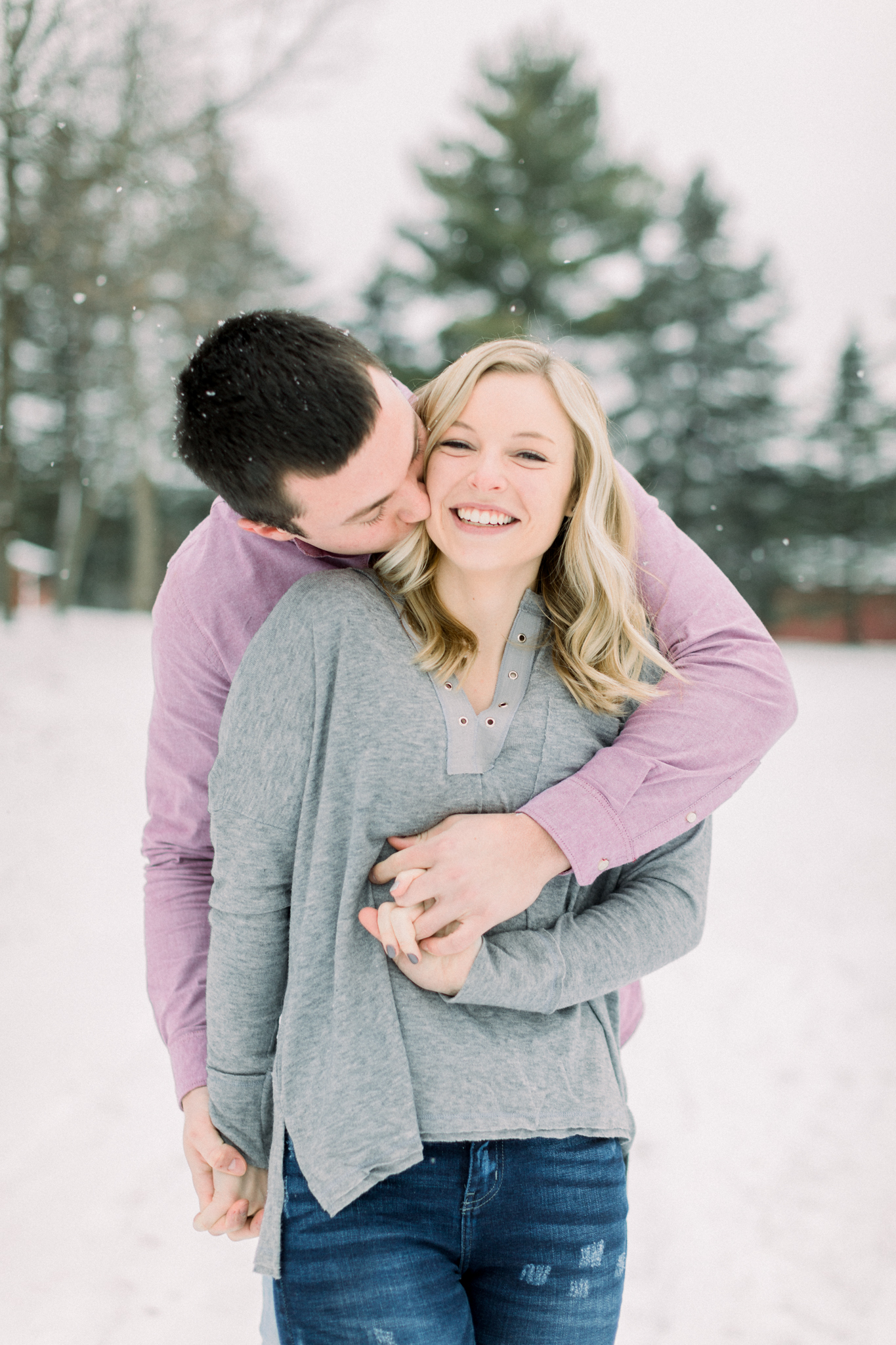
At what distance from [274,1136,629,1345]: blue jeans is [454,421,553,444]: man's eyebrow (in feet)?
2.58

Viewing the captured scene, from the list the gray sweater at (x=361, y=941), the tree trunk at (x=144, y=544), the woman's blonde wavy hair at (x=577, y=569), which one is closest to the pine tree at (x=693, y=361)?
the tree trunk at (x=144, y=544)

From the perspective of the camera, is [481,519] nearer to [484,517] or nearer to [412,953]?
[484,517]

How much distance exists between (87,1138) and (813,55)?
31.2 feet

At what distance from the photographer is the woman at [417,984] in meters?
1.03

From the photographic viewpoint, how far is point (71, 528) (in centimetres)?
707

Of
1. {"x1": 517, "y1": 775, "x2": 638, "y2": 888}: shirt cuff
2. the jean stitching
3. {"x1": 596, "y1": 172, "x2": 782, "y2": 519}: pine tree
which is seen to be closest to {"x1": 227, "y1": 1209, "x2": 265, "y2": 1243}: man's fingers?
the jean stitching

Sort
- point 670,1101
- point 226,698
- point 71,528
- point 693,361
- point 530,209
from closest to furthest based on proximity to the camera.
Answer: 1. point 226,698
2. point 670,1101
3. point 71,528
4. point 530,209
5. point 693,361

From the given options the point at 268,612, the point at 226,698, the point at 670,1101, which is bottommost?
the point at 670,1101

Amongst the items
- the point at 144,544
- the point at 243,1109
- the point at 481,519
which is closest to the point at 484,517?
the point at 481,519

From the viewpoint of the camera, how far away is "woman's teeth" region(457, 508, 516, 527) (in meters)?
1.13

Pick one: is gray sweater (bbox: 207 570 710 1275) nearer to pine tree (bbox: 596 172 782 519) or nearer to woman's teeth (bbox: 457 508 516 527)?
woman's teeth (bbox: 457 508 516 527)

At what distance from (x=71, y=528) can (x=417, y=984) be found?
6.70 metres

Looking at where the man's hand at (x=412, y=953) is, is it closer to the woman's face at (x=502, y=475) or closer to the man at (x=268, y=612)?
the man at (x=268, y=612)

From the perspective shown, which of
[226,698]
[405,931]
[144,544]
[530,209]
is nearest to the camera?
[405,931]
